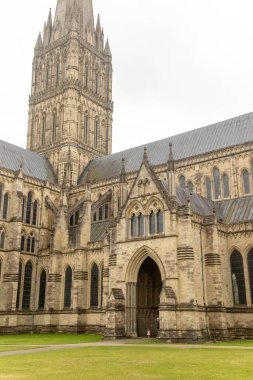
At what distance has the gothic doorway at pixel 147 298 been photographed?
37156 mm

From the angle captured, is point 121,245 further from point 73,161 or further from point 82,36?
point 82,36

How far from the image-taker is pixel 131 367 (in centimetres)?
1675

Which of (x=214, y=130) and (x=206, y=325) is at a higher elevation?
(x=214, y=130)

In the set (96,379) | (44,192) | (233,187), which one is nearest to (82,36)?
(44,192)

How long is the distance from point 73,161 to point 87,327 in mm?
28210

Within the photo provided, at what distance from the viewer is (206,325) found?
33.2m

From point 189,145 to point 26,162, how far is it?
80.8 ft

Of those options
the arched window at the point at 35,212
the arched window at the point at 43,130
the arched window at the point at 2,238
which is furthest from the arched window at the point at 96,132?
the arched window at the point at 2,238

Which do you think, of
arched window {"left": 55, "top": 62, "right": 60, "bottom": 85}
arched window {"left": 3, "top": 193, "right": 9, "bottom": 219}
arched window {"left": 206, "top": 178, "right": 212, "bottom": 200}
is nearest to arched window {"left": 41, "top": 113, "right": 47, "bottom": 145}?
arched window {"left": 55, "top": 62, "right": 60, "bottom": 85}

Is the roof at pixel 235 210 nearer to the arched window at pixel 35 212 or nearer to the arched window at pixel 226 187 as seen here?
the arched window at pixel 226 187

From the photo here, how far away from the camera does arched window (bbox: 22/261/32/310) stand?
174ft

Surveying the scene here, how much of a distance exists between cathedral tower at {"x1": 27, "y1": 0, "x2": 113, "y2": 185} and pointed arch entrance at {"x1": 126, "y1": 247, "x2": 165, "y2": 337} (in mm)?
28685

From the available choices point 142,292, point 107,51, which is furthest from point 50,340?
point 107,51

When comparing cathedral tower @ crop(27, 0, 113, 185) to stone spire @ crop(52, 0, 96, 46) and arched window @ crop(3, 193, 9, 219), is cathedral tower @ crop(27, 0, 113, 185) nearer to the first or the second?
stone spire @ crop(52, 0, 96, 46)
